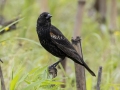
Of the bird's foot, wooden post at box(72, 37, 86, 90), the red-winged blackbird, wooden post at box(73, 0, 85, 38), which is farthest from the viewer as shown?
wooden post at box(73, 0, 85, 38)

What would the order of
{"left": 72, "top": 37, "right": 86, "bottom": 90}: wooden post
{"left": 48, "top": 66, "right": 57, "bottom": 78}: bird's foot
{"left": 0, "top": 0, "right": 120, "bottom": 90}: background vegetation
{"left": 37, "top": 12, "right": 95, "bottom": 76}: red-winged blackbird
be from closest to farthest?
{"left": 0, "top": 0, "right": 120, "bottom": 90}: background vegetation < {"left": 72, "top": 37, "right": 86, "bottom": 90}: wooden post < {"left": 48, "top": 66, "right": 57, "bottom": 78}: bird's foot < {"left": 37, "top": 12, "right": 95, "bottom": 76}: red-winged blackbird

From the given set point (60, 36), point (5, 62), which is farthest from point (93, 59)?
point (60, 36)

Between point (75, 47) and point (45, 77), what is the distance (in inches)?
20.2

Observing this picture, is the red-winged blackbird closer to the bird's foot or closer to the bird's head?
the bird's head

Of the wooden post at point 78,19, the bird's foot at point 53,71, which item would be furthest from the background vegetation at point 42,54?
the wooden post at point 78,19

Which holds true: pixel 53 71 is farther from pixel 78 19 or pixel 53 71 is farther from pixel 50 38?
pixel 78 19

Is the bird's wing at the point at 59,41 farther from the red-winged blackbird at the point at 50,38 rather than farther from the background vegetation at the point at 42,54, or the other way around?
the background vegetation at the point at 42,54

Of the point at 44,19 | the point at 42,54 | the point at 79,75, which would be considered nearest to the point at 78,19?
the point at 42,54

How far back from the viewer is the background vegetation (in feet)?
10.7

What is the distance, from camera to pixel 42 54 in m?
5.61

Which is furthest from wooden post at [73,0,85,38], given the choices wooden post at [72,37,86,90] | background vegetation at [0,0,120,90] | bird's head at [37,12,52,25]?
wooden post at [72,37,86,90]

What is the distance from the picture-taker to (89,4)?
10.1 metres

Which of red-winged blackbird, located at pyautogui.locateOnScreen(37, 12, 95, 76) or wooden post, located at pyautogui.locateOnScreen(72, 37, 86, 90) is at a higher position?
red-winged blackbird, located at pyautogui.locateOnScreen(37, 12, 95, 76)

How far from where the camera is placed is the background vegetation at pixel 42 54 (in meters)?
3.26
